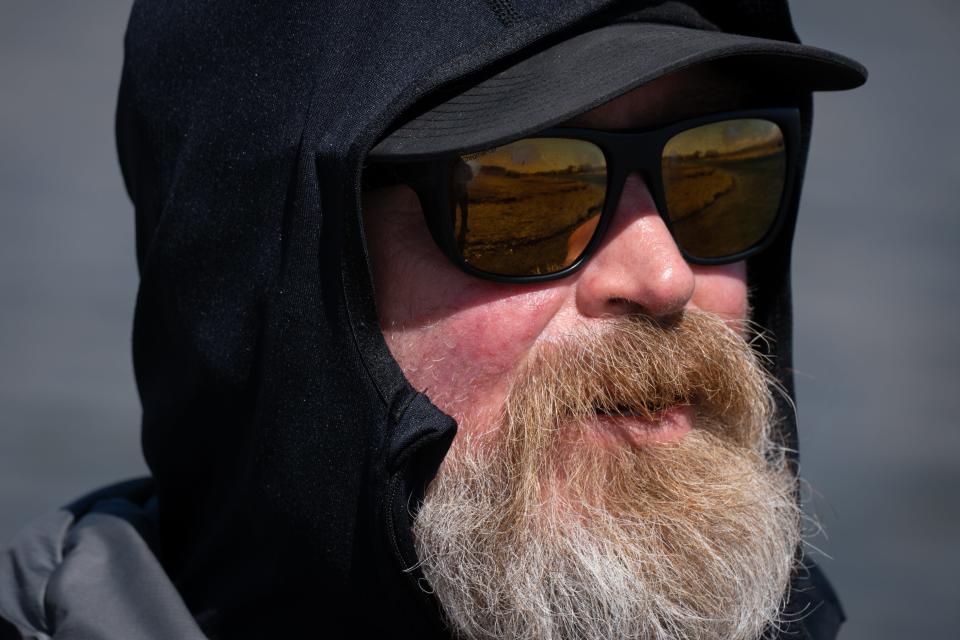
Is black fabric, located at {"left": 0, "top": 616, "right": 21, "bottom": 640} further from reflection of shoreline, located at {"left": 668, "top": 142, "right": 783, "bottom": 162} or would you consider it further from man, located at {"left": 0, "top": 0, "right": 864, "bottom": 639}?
reflection of shoreline, located at {"left": 668, "top": 142, "right": 783, "bottom": 162}

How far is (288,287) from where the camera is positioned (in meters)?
1.86

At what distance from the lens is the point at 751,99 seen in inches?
83.8

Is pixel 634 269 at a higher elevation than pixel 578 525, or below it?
higher

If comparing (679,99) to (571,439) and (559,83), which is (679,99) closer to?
(559,83)

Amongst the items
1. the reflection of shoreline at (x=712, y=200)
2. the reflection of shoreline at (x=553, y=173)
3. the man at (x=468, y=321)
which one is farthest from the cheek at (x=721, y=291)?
the reflection of shoreline at (x=553, y=173)

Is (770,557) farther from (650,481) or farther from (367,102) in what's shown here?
(367,102)

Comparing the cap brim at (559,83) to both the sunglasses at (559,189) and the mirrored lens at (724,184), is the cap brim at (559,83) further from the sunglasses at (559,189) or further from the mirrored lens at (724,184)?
the mirrored lens at (724,184)

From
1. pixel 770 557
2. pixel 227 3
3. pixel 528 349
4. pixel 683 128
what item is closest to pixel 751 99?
pixel 683 128

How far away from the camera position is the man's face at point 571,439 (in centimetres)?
182

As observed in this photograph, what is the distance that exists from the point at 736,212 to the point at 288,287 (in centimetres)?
82

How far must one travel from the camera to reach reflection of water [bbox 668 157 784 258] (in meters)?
2.00

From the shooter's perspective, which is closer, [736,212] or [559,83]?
[559,83]

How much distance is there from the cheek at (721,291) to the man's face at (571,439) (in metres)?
0.14

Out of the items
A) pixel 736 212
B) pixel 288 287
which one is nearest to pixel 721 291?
pixel 736 212
